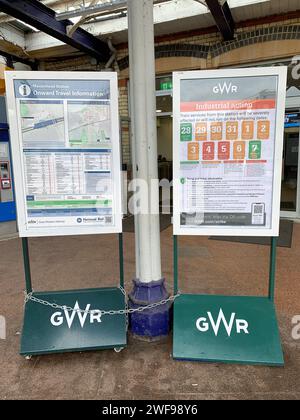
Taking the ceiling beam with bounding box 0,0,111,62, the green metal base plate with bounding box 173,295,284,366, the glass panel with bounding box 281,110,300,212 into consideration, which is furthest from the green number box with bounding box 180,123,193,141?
the glass panel with bounding box 281,110,300,212

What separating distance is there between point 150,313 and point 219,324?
476mm

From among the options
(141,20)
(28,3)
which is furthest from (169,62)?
(141,20)

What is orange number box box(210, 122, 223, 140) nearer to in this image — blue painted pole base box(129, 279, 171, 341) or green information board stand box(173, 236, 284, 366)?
green information board stand box(173, 236, 284, 366)

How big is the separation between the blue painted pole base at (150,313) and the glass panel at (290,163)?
4384 millimetres

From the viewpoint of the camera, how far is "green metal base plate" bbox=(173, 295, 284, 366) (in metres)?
2.10

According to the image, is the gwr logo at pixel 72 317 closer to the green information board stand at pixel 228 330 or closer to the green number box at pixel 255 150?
A: the green information board stand at pixel 228 330

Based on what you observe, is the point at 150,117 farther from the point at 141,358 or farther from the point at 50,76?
the point at 141,358

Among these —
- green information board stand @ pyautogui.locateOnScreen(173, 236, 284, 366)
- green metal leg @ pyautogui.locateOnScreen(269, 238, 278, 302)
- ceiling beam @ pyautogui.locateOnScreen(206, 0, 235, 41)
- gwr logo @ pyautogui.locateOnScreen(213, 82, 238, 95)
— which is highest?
ceiling beam @ pyautogui.locateOnScreen(206, 0, 235, 41)

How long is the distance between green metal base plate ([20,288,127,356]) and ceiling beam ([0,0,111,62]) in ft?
12.7

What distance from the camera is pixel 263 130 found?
209 centimetres

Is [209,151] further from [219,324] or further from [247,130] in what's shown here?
[219,324]

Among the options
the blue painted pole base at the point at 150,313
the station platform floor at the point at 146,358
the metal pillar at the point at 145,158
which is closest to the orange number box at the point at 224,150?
the metal pillar at the point at 145,158

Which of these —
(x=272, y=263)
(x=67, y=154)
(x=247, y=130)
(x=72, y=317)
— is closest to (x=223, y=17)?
(x=247, y=130)

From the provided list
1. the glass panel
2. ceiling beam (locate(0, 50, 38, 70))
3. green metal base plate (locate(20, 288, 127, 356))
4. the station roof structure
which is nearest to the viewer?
green metal base plate (locate(20, 288, 127, 356))
